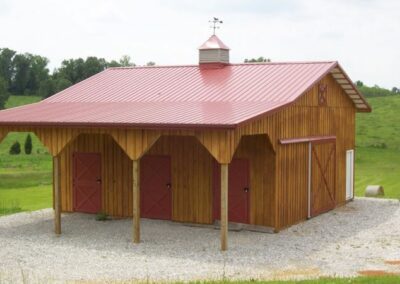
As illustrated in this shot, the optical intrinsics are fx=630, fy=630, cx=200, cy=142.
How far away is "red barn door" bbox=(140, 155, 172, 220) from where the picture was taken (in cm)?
1981

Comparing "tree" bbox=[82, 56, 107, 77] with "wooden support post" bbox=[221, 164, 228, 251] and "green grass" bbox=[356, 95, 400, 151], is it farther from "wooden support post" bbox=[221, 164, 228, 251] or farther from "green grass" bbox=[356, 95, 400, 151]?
"wooden support post" bbox=[221, 164, 228, 251]

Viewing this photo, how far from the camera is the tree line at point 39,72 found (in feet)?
313

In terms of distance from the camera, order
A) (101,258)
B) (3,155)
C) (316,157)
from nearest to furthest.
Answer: (101,258) → (316,157) → (3,155)

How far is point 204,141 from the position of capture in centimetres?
1522

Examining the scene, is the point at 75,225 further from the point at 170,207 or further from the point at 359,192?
the point at 359,192

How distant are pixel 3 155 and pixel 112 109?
110ft

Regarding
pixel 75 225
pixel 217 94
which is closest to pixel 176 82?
pixel 217 94

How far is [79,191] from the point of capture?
2142cm

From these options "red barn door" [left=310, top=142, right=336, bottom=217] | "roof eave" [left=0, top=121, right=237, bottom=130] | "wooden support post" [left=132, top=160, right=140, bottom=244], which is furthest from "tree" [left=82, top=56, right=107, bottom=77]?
"wooden support post" [left=132, top=160, right=140, bottom=244]

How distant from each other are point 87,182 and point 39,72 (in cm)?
8965

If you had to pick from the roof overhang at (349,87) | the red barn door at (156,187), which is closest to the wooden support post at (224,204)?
the red barn door at (156,187)

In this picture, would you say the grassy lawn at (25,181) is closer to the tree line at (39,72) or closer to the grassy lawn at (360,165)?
the grassy lawn at (360,165)

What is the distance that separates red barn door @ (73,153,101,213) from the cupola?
18.9ft

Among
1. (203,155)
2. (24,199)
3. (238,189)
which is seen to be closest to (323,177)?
(238,189)
